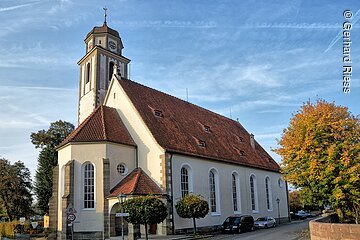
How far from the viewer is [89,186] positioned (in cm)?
2456

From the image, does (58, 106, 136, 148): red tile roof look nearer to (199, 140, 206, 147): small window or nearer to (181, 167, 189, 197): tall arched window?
(181, 167, 189, 197): tall arched window

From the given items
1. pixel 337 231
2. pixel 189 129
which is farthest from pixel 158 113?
pixel 337 231

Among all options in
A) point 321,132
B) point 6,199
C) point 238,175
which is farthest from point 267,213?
point 6,199

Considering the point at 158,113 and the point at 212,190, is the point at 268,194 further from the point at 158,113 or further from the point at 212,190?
A: the point at 158,113

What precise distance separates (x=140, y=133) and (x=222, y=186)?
8783mm

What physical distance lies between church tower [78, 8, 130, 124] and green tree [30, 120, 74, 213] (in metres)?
10.8

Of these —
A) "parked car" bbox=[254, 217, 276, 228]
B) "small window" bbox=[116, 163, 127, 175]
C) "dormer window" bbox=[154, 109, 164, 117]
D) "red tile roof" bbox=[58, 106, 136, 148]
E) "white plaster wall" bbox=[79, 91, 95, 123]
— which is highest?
"white plaster wall" bbox=[79, 91, 95, 123]

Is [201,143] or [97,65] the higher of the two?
[97,65]

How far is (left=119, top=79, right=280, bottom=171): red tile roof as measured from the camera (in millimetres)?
27781

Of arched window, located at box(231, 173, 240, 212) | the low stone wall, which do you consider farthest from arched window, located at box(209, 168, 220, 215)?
the low stone wall

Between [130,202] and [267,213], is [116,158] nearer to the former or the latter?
[130,202]

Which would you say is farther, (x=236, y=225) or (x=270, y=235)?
(x=236, y=225)

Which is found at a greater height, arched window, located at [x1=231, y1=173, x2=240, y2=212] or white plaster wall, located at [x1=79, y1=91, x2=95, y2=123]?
white plaster wall, located at [x1=79, y1=91, x2=95, y2=123]

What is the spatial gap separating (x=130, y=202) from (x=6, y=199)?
2988 centimetres
